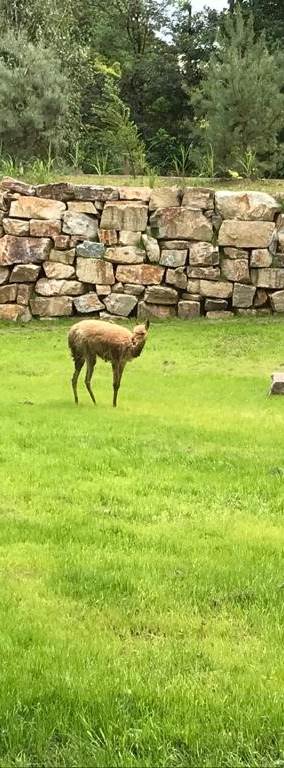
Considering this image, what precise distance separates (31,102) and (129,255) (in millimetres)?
6578

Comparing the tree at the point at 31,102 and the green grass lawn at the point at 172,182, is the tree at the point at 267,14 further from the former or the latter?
the green grass lawn at the point at 172,182

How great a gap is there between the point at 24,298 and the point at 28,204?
1967 mm

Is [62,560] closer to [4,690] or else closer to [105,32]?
[4,690]

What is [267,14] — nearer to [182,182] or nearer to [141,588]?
[182,182]

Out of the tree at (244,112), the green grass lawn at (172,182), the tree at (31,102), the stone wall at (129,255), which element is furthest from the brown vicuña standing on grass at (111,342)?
the tree at (31,102)

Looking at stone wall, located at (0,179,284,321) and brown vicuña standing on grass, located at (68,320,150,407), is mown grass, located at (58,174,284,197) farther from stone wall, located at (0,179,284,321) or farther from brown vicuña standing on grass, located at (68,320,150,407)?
brown vicuña standing on grass, located at (68,320,150,407)

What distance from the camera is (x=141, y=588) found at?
4215mm

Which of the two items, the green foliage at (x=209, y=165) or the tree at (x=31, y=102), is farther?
the tree at (x=31, y=102)

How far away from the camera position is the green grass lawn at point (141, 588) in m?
2.91

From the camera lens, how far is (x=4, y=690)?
3158 millimetres

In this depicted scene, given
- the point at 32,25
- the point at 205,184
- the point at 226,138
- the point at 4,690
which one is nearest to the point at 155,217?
the point at 205,184

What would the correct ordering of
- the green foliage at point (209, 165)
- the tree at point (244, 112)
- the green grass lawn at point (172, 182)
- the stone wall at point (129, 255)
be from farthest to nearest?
1. the tree at point (244, 112)
2. the green foliage at point (209, 165)
3. the green grass lawn at point (172, 182)
4. the stone wall at point (129, 255)

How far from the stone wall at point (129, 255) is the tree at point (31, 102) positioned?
4513mm

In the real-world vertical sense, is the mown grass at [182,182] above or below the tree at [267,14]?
below
